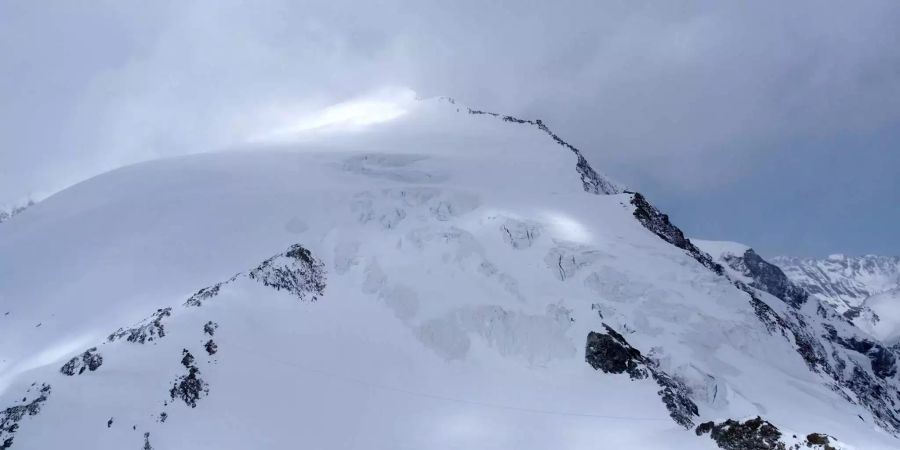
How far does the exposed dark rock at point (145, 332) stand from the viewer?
36.5 meters

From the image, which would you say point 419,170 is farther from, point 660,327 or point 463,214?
point 660,327

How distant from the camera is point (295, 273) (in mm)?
46438

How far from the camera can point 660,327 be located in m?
44.8

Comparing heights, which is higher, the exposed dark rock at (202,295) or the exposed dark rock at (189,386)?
the exposed dark rock at (202,295)

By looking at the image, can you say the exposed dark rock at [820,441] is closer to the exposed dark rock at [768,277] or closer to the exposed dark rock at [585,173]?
the exposed dark rock at [585,173]

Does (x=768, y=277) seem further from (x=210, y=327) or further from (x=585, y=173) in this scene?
(x=210, y=327)

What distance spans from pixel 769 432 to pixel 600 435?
378 inches

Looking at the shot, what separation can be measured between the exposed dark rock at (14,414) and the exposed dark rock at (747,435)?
39.5 metres

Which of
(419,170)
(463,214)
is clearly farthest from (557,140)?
(463,214)

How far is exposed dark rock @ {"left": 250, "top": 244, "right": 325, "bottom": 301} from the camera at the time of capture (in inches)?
1762

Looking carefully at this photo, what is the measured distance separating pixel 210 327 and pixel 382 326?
12828 millimetres

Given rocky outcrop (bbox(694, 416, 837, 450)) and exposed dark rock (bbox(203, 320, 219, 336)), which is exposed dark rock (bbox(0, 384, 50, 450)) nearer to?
exposed dark rock (bbox(203, 320, 219, 336))

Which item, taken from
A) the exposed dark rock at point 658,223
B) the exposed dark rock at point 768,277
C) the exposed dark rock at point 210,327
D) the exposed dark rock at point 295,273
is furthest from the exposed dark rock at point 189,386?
the exposed dark rock at point 768,277

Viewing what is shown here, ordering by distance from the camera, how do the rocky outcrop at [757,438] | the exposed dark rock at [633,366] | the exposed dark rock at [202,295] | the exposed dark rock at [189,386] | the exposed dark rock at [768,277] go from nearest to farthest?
the rocky outcrop at [757,438], the exposed dark rock at [189,386], the exposed dark rock at [633,366], the exposed dark rock at [202,295], the exposed dark rock at [768,277]
